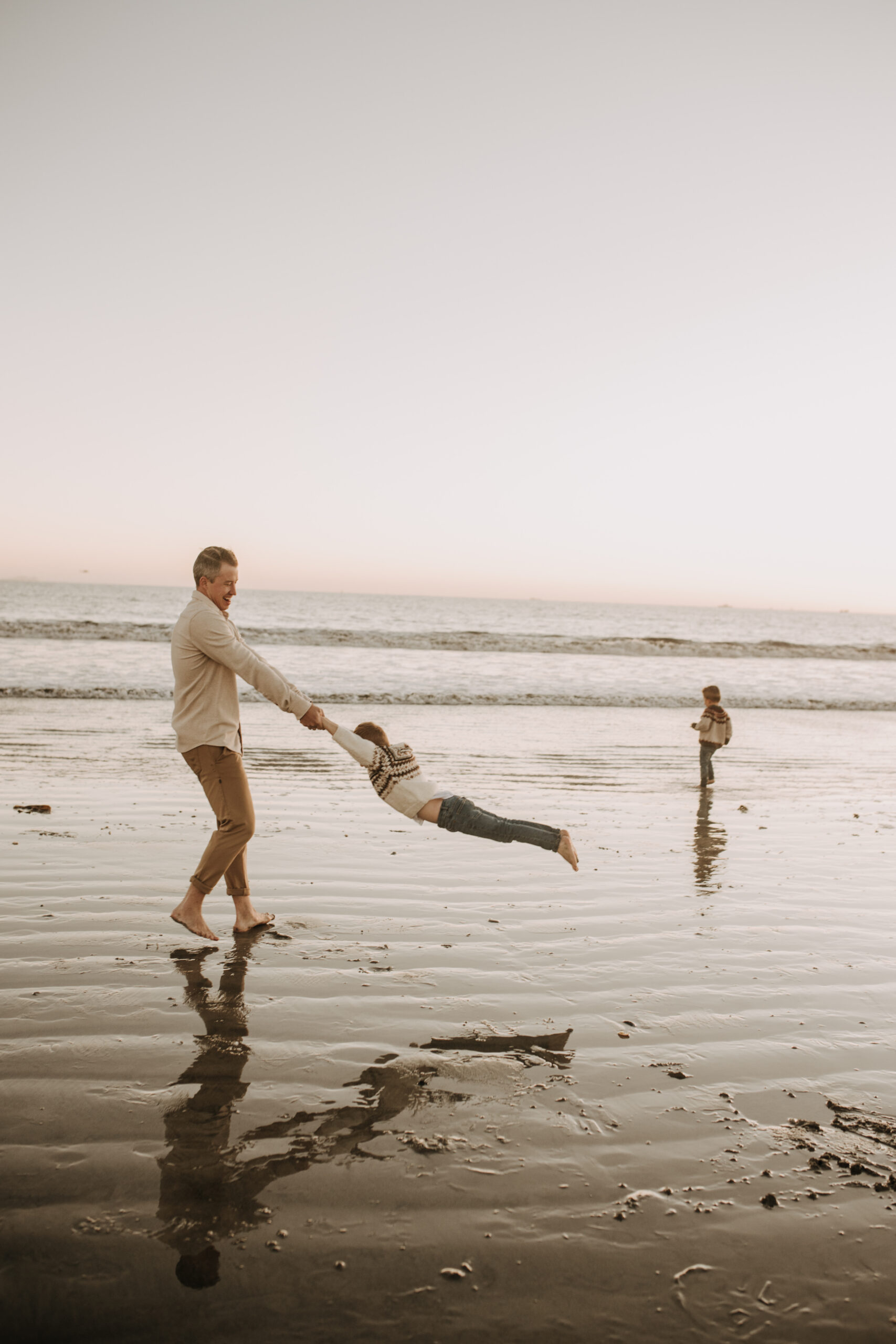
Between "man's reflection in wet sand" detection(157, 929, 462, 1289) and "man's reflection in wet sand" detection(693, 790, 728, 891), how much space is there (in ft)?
11.8

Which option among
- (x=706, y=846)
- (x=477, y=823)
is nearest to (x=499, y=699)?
(x=706, y=846)

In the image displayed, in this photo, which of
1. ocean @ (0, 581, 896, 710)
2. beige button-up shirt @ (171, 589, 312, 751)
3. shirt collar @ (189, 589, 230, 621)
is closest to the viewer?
beige button-up shirt @ (171, 589, 312, 751)

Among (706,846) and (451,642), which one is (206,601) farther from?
(451,642)

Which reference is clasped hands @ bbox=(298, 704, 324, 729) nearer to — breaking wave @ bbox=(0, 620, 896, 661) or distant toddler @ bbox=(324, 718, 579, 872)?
distant toddler @ bbox=(324, 718, 579, 872)

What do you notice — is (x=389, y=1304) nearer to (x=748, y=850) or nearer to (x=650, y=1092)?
(x=650, y=1092)

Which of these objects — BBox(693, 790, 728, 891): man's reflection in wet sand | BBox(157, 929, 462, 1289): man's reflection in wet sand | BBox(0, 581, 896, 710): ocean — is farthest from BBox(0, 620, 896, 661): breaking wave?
BBox(157, 929, 462, 1289): man's reflection in wet sand

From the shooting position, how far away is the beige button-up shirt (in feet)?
15.3

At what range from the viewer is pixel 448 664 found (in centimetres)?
3031

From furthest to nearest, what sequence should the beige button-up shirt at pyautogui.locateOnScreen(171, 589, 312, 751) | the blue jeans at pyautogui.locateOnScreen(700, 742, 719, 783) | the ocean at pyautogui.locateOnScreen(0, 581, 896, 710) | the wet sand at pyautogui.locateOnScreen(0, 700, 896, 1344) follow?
the ocean at pyautogui.locateOnScreen(0, 581, 896, 710) → the blue jeans at pyautogui.locateOnScreen(700, 742, 719, 783) → the beige button-up shirt at pyautogui.locateOnScreen(171, 589, 312, 751) → the wet sand at pyautogui.locateOnScreen(0, 700, 896, 1344)

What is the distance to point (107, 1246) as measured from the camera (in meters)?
2.40

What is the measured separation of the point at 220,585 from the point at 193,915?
1844mm

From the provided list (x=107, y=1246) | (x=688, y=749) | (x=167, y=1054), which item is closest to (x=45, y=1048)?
(x=167, y=1054)

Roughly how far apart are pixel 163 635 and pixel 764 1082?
3418 centimetres

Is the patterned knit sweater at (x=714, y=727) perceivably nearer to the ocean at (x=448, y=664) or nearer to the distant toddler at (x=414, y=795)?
the distant toddler at (x=414, y=795)
